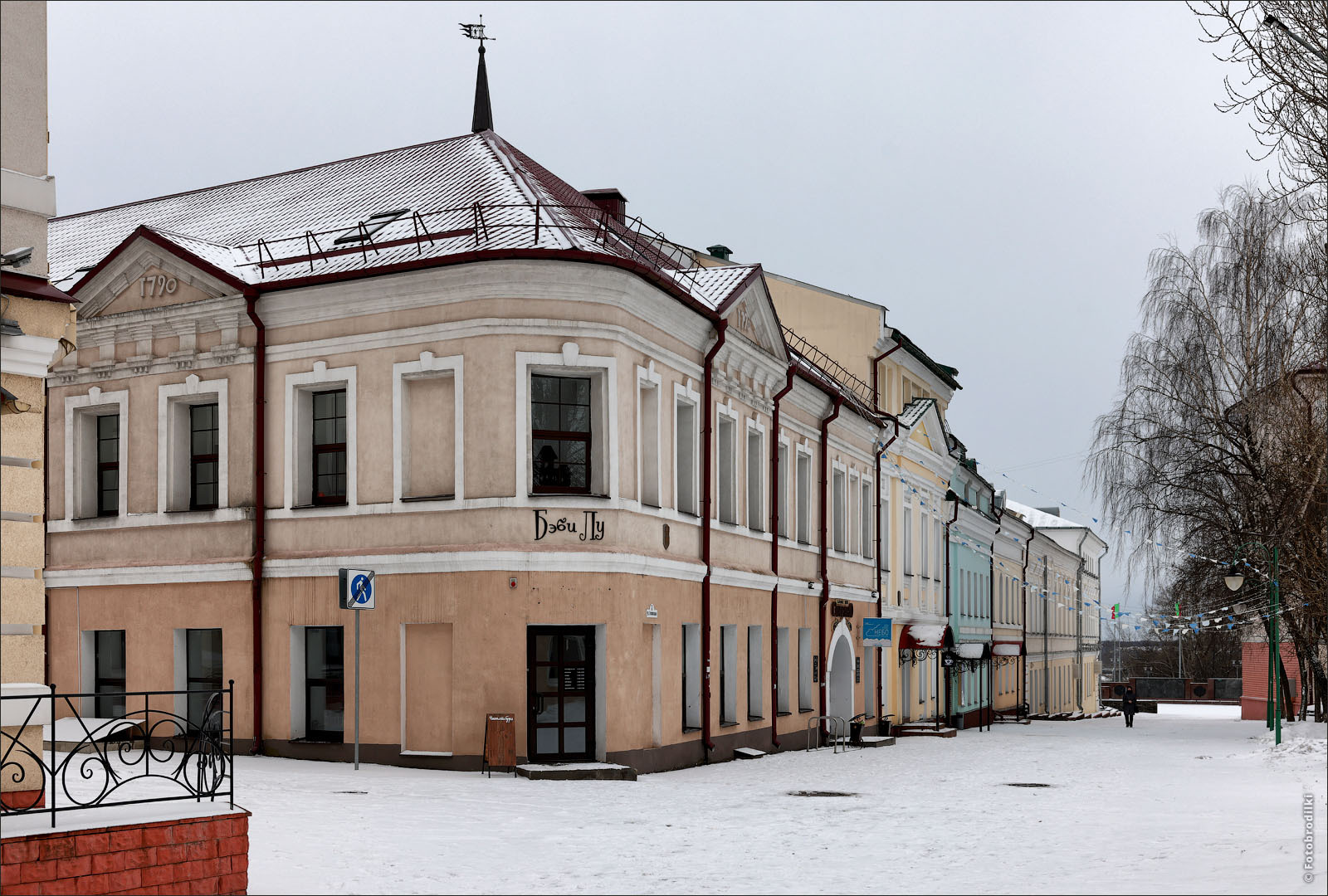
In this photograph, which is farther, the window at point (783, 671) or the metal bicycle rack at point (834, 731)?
the metal bicycle rack at point (834, 731)

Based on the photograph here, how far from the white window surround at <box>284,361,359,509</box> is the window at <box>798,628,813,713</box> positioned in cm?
1222

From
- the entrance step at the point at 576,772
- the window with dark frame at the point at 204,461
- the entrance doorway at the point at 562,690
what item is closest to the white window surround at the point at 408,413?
the entrance doorway at the point at 562,690

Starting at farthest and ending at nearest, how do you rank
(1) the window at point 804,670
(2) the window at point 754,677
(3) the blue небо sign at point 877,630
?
(3) the blue небо sign at point 877,630
(1) the window at point 804,670
(2) the window at point 754,677

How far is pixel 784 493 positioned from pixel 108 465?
507 inches

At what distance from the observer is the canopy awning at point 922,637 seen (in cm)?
4106

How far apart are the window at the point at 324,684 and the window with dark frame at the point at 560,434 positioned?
13.0 ft

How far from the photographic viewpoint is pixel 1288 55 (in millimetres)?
16344

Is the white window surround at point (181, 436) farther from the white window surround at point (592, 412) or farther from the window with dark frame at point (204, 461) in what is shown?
the white window surround at point (592, 412)

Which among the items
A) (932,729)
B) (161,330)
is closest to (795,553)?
(932,729)

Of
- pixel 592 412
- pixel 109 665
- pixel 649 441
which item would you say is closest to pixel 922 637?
pixel 649 441

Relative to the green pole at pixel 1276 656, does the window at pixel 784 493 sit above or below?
above

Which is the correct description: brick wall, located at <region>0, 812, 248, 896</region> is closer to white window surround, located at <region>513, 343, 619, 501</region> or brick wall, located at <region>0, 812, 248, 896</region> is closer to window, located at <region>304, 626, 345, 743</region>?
white window surround, located at <region>513, 343, 619, 501</region>

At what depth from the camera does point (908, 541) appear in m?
42.7

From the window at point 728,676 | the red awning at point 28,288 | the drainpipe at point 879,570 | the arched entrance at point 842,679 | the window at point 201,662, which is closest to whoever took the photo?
the red awning at point 28,288
